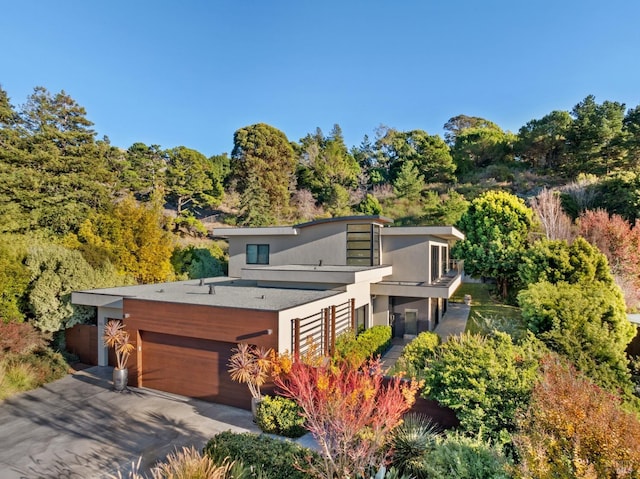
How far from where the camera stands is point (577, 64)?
1661 centimetres

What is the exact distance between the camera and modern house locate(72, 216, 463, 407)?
Answer: 36.1ft

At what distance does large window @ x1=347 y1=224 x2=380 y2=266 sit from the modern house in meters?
0.05

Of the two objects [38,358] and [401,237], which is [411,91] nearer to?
[401,237]

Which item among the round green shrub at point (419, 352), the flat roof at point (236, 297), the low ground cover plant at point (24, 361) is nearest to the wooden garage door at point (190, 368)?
the flat roof at point (236, 297)

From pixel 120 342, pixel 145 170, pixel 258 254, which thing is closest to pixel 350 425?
pixel 120 342

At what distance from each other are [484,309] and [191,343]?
17.4 m

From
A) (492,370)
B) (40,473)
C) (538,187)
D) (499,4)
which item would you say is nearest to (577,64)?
(499,4)

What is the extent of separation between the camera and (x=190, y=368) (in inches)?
464

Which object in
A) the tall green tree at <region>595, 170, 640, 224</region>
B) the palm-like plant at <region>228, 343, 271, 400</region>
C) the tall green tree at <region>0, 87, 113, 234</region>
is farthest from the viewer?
the tall green tree at <region>595, 170, 640, 224</region>

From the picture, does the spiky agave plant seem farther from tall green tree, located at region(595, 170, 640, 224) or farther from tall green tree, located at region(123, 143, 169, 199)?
tall green tree, located at region(595, 170, 640, 224)

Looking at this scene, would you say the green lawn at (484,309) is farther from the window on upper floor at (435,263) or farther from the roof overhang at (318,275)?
the roof overhang at (318,275)

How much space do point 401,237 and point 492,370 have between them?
34.6 ft

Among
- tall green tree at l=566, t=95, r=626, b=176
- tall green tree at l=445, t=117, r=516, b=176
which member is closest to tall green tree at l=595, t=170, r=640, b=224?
tall green tree at l=566, t=95, r=626, b=176

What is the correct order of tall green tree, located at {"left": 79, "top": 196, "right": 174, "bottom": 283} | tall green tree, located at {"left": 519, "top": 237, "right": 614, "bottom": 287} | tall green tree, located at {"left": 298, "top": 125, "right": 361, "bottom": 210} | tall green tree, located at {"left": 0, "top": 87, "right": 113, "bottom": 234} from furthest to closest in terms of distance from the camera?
tall green tree, located at {"left": 298, "top": 125, "right": 361, "bottom": 210} < tall green tree, located at {"left": 0, "top": 87, "right": 113, "bottom": 234} < tall green tree, located at {"left": 79, "top": 196, "right": 174, "bottom": 283} < tall green tree, located at {"left": 519, "top": 237, "right": 614, "bottom": 287}
